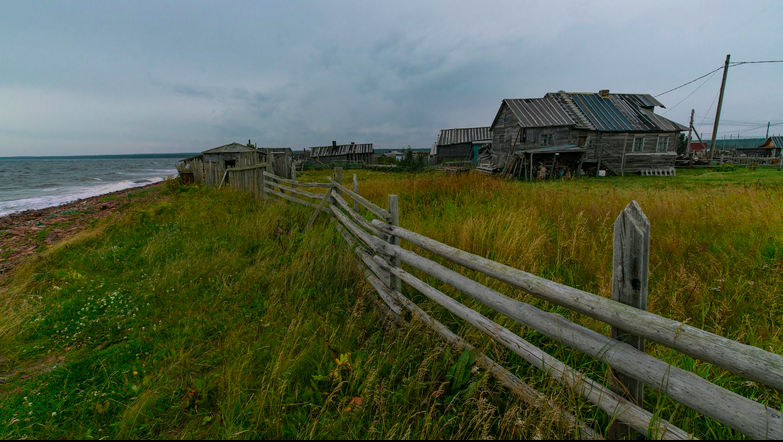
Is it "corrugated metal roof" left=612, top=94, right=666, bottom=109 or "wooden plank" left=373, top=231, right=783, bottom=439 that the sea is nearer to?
"wooden plank" left=373, top=231, right=783, bottom=439

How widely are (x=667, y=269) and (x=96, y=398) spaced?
5641mm

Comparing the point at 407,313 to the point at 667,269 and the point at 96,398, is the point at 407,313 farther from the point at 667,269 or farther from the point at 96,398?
the point at 667,269

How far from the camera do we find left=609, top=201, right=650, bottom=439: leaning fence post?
4.94 ft

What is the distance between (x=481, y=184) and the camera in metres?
8.20

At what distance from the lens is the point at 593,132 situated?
968 inches

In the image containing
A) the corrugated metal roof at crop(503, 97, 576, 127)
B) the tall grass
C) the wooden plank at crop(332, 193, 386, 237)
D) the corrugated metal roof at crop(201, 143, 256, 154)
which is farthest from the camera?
the corrugated metal roof at crop(503, 97, 576, 127)

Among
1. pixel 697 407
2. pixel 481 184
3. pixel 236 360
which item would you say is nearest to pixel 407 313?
pixel 236 360

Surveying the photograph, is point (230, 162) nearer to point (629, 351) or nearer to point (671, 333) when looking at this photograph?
point (629, 351)

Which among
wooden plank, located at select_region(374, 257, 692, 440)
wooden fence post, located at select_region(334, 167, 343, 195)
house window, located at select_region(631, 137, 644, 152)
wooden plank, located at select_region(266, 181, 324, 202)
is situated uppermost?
house window, located at select_region(631, 137, 644, 152)

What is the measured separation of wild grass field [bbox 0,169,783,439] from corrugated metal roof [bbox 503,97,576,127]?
20.0 meters

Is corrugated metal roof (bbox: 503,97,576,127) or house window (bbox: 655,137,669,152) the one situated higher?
corrugated metal roof (bbox: 503,97,576,127)

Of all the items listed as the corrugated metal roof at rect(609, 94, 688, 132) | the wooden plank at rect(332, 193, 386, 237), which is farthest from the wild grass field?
the corrugated metal roof at rect(609, 94, 688, 132)

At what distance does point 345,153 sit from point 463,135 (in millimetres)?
18556

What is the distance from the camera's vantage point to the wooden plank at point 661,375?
1204 mm
